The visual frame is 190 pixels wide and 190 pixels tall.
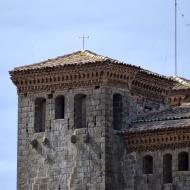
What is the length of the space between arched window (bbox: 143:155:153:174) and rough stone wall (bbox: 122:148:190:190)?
139mm

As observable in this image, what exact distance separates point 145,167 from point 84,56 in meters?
6.03

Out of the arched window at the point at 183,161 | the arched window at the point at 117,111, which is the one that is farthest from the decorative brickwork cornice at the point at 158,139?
the arched window at the point at 117,111

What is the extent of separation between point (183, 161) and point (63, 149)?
5.50 m

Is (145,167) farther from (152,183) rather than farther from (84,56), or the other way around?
(84,56)

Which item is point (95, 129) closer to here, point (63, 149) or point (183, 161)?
point (63, 149)

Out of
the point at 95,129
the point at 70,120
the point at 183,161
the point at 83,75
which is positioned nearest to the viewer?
the point at 183,161

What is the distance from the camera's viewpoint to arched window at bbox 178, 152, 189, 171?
200 ft

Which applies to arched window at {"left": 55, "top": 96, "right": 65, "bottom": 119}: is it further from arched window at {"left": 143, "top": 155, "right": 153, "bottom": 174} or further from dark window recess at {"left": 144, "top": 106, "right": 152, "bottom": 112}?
arched window at {"left": 143, "top": 155, "right": 153, "bottom": 174}

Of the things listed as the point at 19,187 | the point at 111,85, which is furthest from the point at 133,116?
the point at 19,187

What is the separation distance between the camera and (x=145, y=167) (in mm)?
62062

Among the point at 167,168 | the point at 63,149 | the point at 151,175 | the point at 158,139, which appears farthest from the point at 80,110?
the point at 167,168

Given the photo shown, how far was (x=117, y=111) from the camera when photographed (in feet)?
208

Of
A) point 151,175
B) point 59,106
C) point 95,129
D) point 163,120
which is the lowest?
point 151,175

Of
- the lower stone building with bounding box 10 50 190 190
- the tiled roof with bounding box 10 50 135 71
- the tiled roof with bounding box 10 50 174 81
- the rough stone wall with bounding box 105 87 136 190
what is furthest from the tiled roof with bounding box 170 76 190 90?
the rough stone wall with bounding box 105 87 136 190
